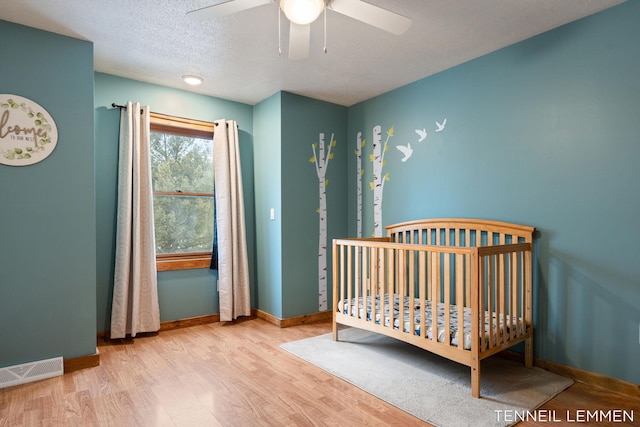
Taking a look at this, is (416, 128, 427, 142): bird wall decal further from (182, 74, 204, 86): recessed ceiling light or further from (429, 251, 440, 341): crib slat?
(182, 74, 204, 86): recessed ceiling light

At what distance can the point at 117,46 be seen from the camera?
2617mm

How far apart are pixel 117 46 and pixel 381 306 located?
2651 millimetres

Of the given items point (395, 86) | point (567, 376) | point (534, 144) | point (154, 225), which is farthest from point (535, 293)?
point (154, 225)

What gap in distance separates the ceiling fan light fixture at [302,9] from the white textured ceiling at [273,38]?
528 millimetres

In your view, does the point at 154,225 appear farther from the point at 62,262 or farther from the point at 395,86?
the point at 395,86

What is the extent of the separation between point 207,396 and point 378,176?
7.99 ft

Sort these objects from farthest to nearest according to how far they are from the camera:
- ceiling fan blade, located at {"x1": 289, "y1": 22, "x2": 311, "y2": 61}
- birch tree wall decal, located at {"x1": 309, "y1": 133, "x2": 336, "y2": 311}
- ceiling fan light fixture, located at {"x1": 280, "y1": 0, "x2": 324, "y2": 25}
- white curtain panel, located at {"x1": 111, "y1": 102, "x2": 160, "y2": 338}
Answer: birch tree wall decal, located at {"x1": 309, "y1": 133, "x2": 336, "y2": 311} → white curtain panel, located at {"x1": 111, "y1": 102, "x2": 160, "y2": 338} → ceiling fan blade, located at {"x1": 289, "y1": 22, "x2": 311, "y2": 61} → ceiling fan light fixture, located at {"x1": 280, "y1": 0, "x2": 324, "y2": 25}

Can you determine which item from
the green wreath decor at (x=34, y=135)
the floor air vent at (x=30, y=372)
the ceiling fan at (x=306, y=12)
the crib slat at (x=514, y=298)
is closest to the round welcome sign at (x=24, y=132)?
the green wreath decor at (x=34, y=135)

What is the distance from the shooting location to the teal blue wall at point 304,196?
359cm

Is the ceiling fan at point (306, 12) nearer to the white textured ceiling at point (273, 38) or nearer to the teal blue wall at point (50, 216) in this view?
the white textured ceiling at point (273, 38)

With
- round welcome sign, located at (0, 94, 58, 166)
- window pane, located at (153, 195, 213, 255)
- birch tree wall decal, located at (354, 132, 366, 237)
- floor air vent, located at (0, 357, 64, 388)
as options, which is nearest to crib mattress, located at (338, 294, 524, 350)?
birch tree wall decal, located at (354, 132, 366, 237)

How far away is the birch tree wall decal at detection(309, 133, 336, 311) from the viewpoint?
383cm

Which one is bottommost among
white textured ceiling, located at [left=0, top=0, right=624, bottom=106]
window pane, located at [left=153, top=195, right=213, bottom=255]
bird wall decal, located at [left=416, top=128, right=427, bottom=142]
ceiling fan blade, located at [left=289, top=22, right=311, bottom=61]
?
window pane, located at [left=153, top=195, right=213, bottom=255]

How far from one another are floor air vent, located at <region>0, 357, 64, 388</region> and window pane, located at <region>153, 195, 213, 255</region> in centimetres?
126
